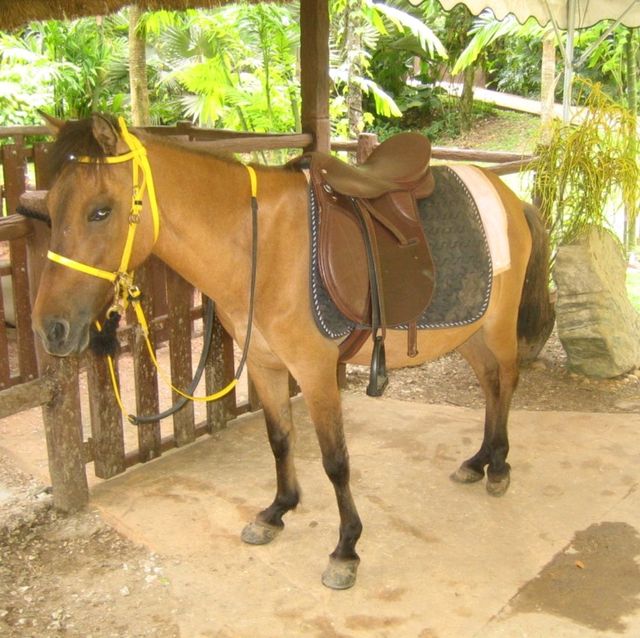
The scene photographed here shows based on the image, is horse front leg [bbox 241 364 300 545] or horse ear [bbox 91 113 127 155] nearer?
horse ear [bbox 91 113 127 155]

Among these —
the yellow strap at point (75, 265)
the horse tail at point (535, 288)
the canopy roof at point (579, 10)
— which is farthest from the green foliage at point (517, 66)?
the yellow strap at point (75, 265)

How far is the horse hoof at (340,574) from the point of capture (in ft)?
8.84

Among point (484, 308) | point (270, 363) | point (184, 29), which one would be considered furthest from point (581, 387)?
point (184, 29)

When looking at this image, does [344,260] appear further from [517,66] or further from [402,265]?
[517,66]

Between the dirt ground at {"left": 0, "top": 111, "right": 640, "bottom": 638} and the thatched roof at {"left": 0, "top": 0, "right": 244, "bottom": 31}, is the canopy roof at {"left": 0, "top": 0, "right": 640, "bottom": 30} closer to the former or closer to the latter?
the thatched roof at {"left": 0, "top": 0, "right": 244, "bottom": 31}

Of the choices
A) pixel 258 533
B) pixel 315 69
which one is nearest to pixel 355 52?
pixel 315 69

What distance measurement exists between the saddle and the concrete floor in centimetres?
72

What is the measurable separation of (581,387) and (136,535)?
3133mm

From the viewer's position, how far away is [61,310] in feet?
7.00

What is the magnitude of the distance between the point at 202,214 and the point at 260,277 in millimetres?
298

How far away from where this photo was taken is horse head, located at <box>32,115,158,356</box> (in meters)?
2.08

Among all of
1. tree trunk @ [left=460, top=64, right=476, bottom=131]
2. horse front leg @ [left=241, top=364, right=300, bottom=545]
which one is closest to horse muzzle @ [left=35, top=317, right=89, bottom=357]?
horse front leg @ [left=241, top=364, right=300, bottom=545]

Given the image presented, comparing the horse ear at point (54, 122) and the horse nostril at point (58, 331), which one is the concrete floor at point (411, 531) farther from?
the horse ear at point (54, 122)

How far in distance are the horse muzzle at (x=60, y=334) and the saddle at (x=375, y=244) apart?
0.84m
